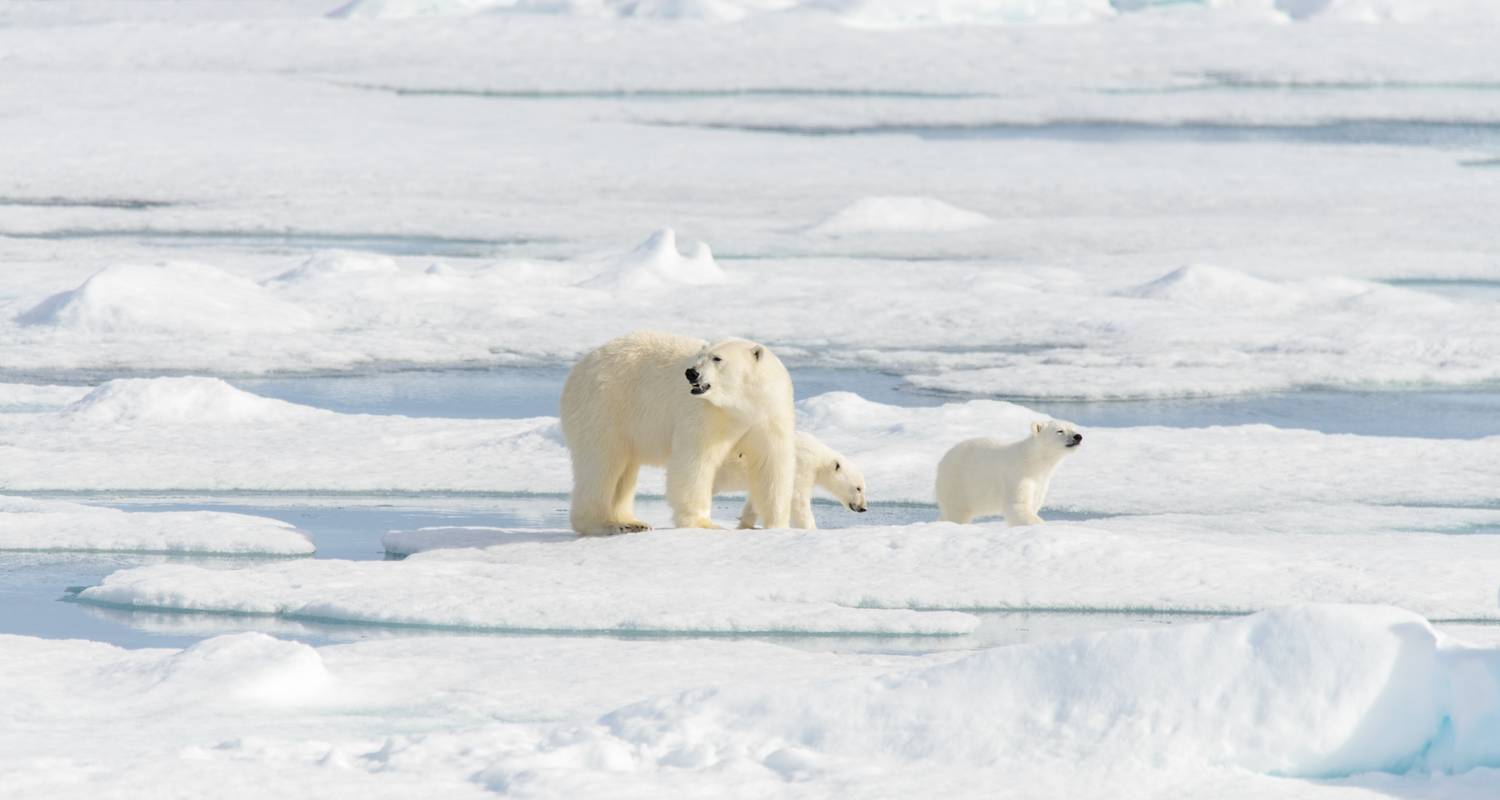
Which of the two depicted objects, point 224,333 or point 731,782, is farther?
point 224,333

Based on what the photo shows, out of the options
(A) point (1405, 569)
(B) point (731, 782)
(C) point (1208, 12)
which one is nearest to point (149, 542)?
(B) point (731, 782)

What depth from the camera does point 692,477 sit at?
547 centimetres

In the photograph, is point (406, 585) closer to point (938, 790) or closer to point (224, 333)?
point (938, 790)

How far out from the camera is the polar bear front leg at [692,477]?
17.8 feet

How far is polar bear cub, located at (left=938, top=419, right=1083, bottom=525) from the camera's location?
20.2ft

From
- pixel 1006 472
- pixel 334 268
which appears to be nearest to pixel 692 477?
pixel 1006 472

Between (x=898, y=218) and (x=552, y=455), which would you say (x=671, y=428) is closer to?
(x=552, y=455)

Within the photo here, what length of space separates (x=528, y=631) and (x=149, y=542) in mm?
1507

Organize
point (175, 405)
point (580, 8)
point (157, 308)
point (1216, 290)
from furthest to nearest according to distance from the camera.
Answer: point (580, 8)
point (1216, 290)
point (157, 308)
point (175, 405)

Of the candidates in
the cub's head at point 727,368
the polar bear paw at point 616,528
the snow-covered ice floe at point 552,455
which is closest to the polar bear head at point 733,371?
the cub's head at point 727,368

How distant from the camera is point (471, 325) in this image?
10.9 metres

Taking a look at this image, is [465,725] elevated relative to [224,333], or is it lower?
elevated

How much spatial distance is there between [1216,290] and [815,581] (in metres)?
7.03

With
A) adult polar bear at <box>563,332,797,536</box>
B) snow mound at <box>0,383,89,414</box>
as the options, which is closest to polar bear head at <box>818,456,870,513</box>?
adult polar bear at <box>563,332,797,536</box>
